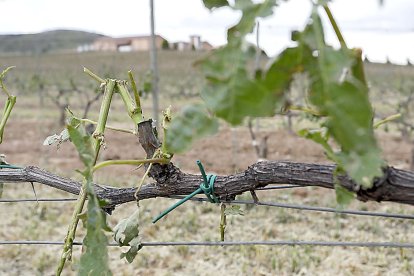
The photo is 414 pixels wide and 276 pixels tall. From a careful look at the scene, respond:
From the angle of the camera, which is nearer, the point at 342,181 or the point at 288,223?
the point at 342,181

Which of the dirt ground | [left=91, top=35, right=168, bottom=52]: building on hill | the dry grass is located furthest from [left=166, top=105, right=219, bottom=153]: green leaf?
[left=91, top=35, right=168, bottom=52]: building on hill

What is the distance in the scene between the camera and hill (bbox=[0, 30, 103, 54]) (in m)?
39.9

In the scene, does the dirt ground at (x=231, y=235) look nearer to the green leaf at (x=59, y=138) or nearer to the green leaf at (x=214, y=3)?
the green leaf at (x=59, y=138)

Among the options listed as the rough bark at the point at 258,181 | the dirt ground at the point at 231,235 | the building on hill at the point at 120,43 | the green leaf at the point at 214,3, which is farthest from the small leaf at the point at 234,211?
the building on hill at the point at 120,43

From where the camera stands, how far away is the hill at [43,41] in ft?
131

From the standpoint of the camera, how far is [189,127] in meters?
0.56

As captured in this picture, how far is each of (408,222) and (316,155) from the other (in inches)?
122

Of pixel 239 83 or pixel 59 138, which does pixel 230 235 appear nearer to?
pixel 59 138

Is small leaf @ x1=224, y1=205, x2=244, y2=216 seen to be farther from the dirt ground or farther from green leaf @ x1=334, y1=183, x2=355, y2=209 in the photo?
the dirt ground

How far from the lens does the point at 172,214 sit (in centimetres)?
471

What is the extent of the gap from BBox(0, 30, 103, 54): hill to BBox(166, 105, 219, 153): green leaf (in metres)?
37.3

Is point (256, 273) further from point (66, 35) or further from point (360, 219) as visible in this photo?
point (66, 35)

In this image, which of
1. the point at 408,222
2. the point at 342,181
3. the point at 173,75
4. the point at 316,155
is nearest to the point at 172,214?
the point at 408,222

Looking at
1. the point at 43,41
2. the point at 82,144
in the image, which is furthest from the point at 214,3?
the point at 43,41
